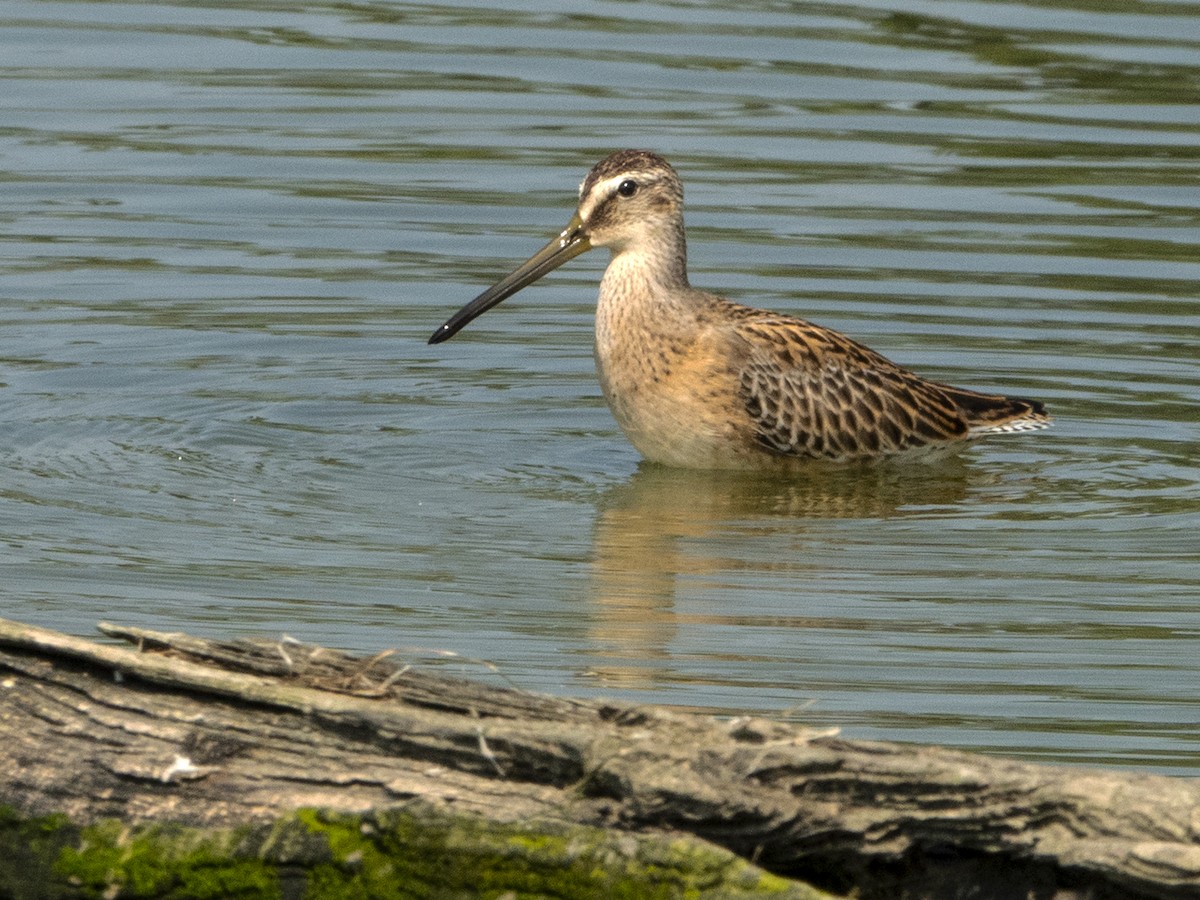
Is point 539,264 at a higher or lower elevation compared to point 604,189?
lower

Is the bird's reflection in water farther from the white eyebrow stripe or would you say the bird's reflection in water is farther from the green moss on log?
the green moss on log

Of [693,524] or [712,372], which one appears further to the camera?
[712,372]

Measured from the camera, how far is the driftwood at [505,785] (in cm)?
439

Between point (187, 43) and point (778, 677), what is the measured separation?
11318 mm

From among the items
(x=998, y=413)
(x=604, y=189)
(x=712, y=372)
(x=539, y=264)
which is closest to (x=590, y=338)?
(x=539, y=264)

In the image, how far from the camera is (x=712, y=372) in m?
10.0

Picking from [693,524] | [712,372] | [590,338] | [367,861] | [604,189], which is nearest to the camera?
[367,861]

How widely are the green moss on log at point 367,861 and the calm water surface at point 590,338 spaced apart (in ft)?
6.25

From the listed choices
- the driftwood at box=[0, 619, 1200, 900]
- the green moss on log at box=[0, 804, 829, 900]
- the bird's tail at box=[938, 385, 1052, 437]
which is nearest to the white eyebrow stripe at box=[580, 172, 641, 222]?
the bird's tail at box=[938, 385, 1052, 437]

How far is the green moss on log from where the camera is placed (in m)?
4.38

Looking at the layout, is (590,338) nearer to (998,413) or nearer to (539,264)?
(539,264)

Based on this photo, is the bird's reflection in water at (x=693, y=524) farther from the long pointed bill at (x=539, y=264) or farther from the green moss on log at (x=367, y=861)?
the green moss on log at (x=367, y=861)

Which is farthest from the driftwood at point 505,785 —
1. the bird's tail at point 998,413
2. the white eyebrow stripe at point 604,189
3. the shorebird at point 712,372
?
the bird's tail at point 998,413

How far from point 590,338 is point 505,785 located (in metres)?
7.30
